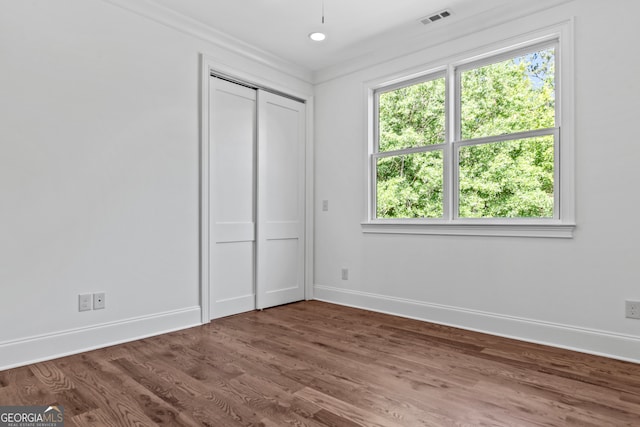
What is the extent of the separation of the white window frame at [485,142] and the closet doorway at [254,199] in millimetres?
885

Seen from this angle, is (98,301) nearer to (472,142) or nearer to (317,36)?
(317,36)

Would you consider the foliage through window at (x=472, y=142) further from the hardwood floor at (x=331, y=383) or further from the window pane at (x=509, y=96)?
the hardwood floor at (x=331, y=383)

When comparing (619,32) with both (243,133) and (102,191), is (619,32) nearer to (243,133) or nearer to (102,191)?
(243,133)

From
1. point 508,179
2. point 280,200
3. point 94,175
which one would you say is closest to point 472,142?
point 508,179

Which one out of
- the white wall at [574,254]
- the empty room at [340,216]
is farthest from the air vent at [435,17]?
the white wall at [574,254]

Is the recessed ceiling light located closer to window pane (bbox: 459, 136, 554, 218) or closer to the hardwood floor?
window pane (bbox: 459, 136, 554, 218)

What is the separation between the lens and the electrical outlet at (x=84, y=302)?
266cm

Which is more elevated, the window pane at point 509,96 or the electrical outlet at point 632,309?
the window pane at point 509,96

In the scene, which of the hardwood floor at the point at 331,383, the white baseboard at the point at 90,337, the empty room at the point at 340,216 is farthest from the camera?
the white baseboard at the point at 90,337

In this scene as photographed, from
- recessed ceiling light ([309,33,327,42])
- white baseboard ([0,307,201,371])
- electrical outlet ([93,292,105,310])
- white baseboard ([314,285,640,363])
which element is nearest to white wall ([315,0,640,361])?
white baseboard ([314,285,640,363])

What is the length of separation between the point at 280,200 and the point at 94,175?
1883mm

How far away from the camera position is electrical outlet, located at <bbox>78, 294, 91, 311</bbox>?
2660 mm

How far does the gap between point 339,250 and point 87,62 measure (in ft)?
9.30

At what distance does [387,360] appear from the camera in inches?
99.3
